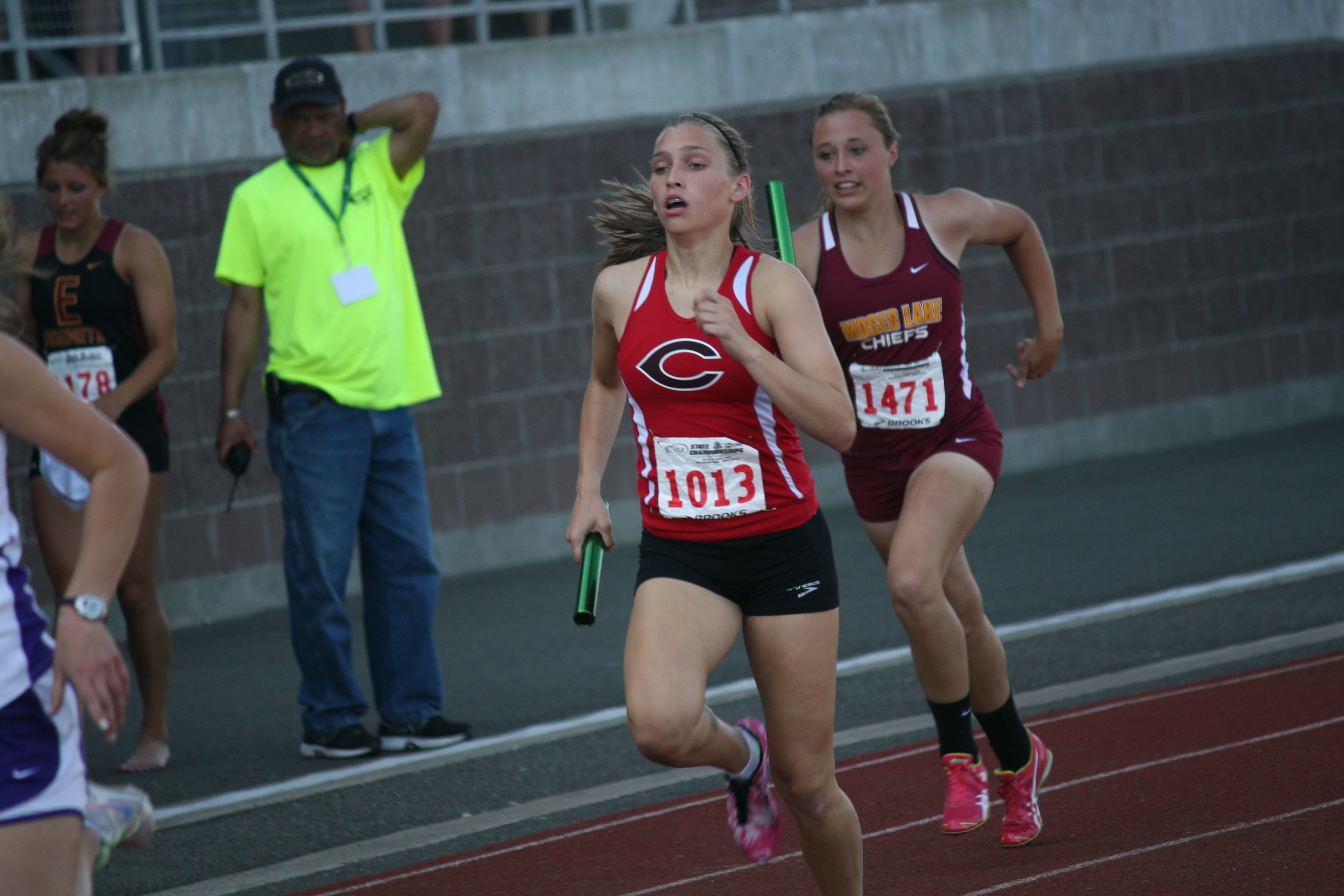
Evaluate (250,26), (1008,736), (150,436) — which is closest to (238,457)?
(150,436)

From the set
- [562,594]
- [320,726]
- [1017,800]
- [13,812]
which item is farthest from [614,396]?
[562,594]

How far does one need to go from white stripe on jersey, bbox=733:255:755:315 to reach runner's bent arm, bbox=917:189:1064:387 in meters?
1.48

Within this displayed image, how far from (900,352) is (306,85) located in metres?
2.59

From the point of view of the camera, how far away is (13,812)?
8.52 ft

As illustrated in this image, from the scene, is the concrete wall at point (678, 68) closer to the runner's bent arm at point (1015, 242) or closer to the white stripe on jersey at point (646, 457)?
the runner's bent arm at point (1015, 242)

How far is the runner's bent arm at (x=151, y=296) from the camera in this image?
20.4 feet

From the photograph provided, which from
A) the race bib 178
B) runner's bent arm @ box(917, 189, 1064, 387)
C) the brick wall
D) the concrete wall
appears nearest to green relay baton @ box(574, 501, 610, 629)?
runner's bent arm @ box(917, 189, 1064, 387)

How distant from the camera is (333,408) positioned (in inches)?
250

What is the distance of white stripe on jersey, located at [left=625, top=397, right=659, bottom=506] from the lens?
4035mm

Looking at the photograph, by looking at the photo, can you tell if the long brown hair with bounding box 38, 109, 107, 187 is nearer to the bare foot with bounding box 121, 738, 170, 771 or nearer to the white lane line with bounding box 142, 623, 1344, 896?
the bare foot with bounding box 121, 738, 170, 771

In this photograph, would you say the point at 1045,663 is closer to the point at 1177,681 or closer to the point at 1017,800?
the point at 1177,681

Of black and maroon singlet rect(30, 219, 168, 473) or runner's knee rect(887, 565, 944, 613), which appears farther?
black and maroon singlet rect(30, 219, 168, 473)

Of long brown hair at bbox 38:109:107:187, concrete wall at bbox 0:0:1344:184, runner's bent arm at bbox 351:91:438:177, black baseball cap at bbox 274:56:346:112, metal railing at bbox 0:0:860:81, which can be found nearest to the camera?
long brown hair at bbox 38:109:107:187


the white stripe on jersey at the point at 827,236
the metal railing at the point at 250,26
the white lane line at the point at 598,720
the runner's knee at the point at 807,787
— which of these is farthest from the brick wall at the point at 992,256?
the runner's knee at the point at 807,787
